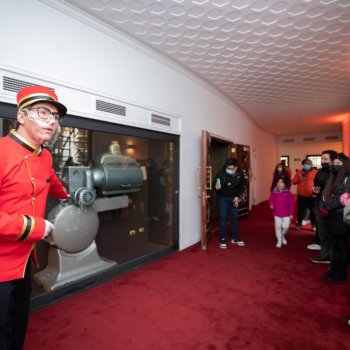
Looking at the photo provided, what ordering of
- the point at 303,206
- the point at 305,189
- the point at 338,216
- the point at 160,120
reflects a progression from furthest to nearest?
the point at 303,206 → the point at 305,189 → the point at 160,120 → the point at 338,216

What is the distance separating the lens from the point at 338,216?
2547 millimetres

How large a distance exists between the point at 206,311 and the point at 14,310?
1504 millimetres

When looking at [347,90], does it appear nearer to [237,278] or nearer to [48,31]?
[237,278]

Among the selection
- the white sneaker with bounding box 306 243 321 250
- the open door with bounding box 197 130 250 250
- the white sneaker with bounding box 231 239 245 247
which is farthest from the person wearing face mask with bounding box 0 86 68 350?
the white sneaker with bounding box 306 243 321 250

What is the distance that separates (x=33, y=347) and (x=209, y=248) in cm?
268

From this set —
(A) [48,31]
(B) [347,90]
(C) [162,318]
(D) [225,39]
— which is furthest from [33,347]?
(B) [347,90]

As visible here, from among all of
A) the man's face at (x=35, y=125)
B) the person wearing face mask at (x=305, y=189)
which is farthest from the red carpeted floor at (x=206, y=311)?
the person wearing face mask at (x=305, y=189)

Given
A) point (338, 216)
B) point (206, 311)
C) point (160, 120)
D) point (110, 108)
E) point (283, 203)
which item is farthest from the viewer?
point (283, 203)

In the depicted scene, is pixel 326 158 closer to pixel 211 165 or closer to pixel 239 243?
pixel 239 243

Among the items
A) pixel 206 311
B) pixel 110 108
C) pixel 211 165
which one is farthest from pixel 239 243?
pixel 110 108

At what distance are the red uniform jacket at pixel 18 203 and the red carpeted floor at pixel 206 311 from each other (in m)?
1.00

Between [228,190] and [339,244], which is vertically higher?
[228,190]

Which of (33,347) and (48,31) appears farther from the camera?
(48,31)

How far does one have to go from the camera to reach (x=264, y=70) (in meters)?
3.86
